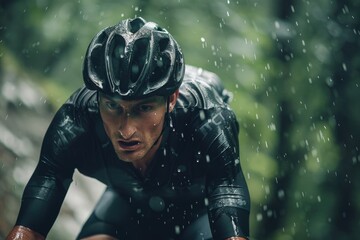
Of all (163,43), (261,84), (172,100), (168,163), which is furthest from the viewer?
(261,84)

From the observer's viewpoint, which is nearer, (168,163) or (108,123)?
(108,123)

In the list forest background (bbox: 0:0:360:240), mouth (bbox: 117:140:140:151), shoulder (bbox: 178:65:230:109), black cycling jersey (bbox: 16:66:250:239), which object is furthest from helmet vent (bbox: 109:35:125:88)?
forest background (bbox: 0:0:360:240)

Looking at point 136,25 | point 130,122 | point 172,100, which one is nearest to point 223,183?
point 172,100

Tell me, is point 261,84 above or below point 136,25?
below

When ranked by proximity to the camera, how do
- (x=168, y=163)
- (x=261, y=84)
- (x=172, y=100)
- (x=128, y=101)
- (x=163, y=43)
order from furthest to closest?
1. (x=261, y=84)
2. (x=168, y=163)
3. (x=172, y=100)
4. (x=163, y=43)
5. (x=128, y=101)

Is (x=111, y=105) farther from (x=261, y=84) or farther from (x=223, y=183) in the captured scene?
(x=261, y=84)

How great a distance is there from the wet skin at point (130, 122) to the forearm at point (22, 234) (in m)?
0.52

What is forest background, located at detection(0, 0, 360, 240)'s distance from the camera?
8.20 m

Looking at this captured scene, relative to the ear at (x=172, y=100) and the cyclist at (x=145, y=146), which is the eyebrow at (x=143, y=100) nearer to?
the cyclist at (x=145, y=146)

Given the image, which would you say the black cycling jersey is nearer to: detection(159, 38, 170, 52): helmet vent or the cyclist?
the cyclist

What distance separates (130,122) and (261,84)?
6.97 m

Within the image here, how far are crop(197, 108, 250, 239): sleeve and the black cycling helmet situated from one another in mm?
311

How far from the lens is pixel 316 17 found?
28.4 feet

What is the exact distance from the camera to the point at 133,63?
8.87 feet
